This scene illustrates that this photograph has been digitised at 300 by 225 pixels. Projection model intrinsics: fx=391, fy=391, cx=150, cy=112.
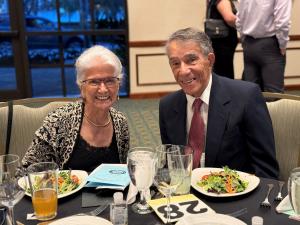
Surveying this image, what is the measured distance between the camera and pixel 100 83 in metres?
1.95

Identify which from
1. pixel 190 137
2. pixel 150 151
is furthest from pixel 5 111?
pixel 150 151

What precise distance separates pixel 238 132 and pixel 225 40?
2.37 meters

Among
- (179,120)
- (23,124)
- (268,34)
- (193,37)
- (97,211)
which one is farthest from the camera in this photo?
(268,34)

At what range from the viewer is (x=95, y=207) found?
1.35 m

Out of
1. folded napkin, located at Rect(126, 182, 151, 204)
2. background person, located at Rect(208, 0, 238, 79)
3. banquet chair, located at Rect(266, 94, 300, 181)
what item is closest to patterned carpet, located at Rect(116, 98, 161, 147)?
background person, located at Rect(208, 0, 238, 79)

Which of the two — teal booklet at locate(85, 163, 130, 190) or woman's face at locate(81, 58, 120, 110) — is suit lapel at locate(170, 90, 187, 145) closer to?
woman's face at locate(81, 58, 120, 110)

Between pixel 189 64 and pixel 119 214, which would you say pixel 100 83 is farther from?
pixel 119 214

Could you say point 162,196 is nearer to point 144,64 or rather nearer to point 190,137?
point 190,137

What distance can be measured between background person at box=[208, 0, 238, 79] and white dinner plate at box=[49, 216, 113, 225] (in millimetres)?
3014

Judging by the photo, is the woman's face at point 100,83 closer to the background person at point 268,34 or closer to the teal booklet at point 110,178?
the teal booklet at point 110,178

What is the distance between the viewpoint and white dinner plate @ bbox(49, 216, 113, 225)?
1211 millimetres

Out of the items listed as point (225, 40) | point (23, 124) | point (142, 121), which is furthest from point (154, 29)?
point (23, 124)

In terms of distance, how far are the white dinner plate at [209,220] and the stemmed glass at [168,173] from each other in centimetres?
7

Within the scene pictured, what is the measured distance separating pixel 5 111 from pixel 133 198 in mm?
1224
